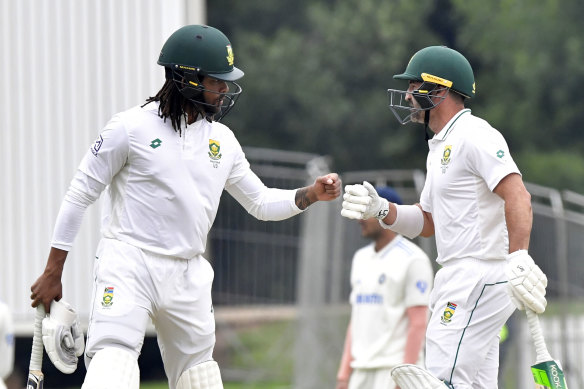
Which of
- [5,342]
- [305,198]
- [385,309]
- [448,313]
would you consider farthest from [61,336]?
[385,309]

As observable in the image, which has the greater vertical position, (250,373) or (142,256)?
(142,256)

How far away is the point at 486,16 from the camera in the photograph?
3102 centimetres

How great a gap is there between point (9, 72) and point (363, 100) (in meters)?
20.7

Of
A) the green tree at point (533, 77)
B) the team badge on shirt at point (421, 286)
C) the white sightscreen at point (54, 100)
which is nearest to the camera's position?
the team badge on shirt at point (421, 286)

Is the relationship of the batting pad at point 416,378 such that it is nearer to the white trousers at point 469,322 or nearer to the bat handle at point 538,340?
the white trousers at point 469,322

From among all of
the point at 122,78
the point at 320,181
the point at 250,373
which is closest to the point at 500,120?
the point at 250,373

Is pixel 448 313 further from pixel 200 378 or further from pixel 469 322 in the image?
pixel 200 378

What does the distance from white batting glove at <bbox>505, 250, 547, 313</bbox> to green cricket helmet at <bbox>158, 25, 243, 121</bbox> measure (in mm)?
1616

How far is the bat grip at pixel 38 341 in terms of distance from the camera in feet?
21.0

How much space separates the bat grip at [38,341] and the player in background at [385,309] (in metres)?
2.50

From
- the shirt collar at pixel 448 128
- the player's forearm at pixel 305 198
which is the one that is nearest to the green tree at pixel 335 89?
the player's forearm at pixel 305 198

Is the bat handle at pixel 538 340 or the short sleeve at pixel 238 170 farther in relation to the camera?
the short sleeve at pixel 238 170

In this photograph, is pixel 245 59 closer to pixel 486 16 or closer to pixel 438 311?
pixel 486 16

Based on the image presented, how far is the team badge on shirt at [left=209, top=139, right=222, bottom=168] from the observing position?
645 cm
